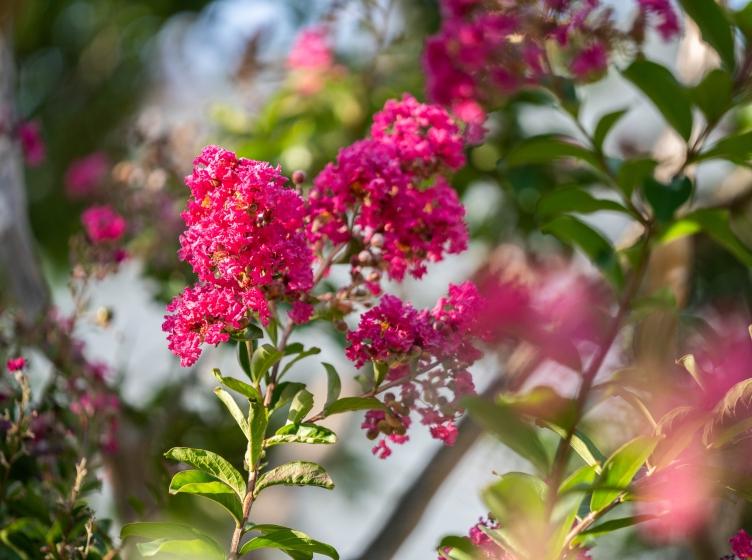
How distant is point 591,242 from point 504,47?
29 centimetres

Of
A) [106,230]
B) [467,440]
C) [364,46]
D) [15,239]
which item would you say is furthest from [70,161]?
[467,440]

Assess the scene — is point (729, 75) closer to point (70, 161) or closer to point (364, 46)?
point (364, 46)

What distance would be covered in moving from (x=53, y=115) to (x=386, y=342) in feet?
11.6

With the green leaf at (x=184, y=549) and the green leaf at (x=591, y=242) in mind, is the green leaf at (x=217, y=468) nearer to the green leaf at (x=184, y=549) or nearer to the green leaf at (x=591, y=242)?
the green leaf at (x=184, y=549)

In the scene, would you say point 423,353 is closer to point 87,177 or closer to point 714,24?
point 714,24

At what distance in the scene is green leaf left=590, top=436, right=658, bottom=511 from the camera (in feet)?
2.42

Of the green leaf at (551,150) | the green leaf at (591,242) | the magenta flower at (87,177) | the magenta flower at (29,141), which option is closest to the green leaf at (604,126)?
the green leaf at (551,150)

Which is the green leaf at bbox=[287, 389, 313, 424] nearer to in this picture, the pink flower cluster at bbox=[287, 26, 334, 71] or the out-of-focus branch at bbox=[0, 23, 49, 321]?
the out-of-focus branch at bbox=[0, 23, 49, 321]

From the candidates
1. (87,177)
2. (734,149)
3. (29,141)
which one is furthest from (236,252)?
(87,177)

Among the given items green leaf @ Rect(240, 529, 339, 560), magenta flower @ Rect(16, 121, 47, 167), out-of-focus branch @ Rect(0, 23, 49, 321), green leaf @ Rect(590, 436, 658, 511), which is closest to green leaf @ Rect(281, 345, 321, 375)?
green leaf @ Rect(240, 529, 339, 560)

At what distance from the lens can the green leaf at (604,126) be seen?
105 cm

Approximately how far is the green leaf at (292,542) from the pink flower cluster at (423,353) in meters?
0.11

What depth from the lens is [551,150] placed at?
1.07 m

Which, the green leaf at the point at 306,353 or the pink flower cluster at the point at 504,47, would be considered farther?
the pink flower cluster at the point at 504,47
